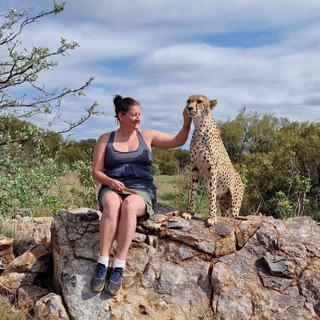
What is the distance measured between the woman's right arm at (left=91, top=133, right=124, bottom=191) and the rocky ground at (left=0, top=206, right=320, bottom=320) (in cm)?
54

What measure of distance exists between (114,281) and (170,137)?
1.62 m

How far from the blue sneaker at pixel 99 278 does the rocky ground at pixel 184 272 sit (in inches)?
3.3

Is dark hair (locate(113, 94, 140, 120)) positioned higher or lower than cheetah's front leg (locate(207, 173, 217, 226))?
higher

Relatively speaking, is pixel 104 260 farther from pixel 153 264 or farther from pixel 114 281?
pixel 153 264

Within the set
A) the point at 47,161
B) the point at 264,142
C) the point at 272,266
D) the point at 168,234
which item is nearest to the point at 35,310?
the point at 168,234

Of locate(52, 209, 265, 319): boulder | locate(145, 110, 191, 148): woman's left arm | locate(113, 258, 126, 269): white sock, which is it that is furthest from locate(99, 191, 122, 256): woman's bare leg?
locate(145, 110, 191, 148): woman's left arm

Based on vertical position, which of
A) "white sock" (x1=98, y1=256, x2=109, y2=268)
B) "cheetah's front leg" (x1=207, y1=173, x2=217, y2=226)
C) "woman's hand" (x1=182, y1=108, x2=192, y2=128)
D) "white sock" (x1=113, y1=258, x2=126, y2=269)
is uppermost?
"woman's hand" (x1=182, y1=108, x2=192, y2=128)

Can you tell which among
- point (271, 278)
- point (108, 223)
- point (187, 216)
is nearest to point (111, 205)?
point (108, 223)

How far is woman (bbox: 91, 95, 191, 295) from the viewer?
4828 millimetres

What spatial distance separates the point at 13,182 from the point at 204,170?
2767 millimetres

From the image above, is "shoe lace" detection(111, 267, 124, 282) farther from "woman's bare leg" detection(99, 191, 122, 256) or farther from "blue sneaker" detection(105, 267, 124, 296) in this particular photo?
"woman's bare leg" detection(99, 191, 122, 256)

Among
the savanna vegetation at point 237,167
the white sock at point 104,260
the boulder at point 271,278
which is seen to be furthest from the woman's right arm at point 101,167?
the savanna vegetation at point 237,167

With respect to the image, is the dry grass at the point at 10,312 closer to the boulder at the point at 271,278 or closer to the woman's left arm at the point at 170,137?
the boulder at the point at 271,278

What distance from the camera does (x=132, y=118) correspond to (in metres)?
5.28
